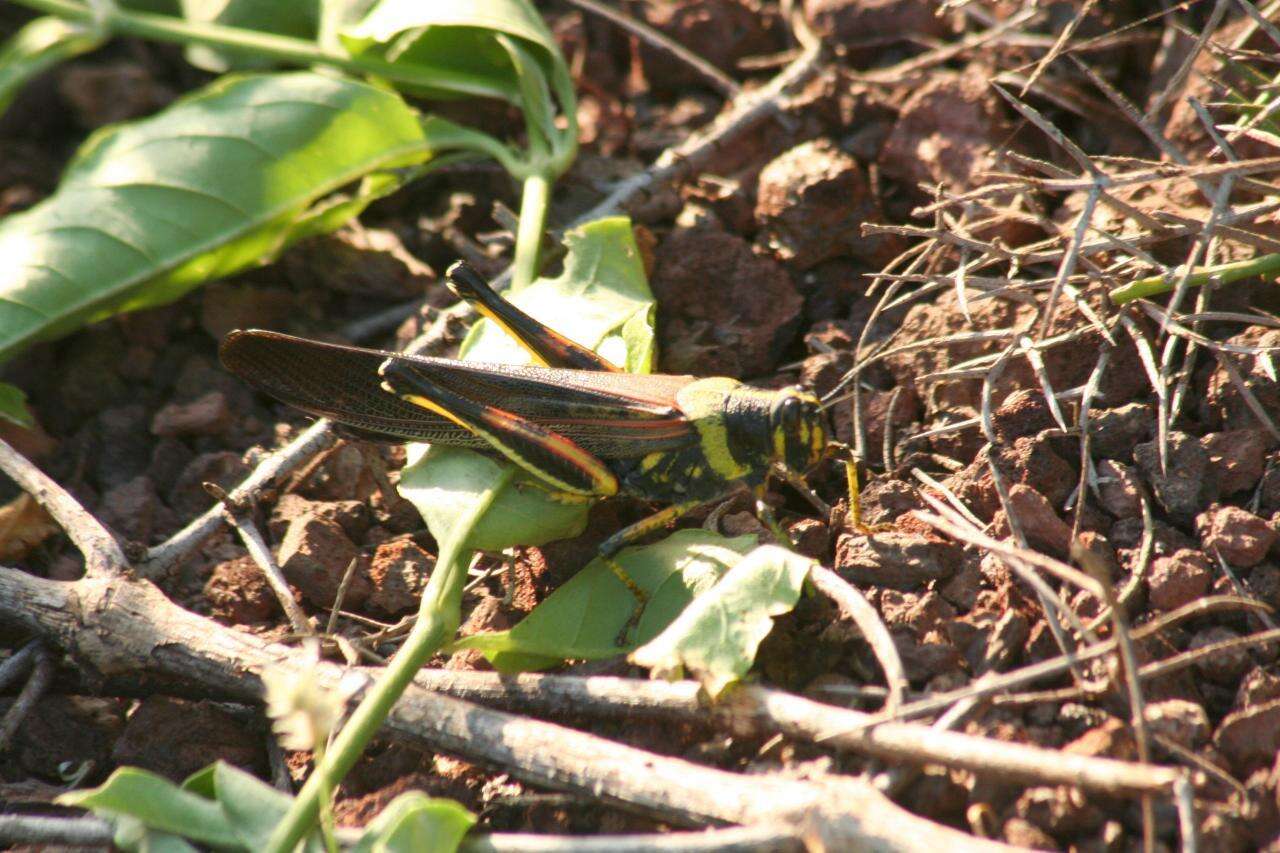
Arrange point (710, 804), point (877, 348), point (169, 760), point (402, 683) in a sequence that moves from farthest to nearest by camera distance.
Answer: point (877, 348) → point (169, 760) → point (402, 683) → point (710, 804)

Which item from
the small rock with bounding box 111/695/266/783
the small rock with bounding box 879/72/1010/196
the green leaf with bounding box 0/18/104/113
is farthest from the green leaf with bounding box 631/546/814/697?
the green leaf with bounding box 0/18/104/113

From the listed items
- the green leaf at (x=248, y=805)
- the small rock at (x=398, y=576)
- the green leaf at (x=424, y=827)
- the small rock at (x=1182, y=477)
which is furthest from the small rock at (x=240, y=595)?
the small rock at (x=1182, y=477)

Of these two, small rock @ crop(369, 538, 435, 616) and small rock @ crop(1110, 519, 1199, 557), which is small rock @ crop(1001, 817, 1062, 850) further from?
small rock @ crop(369, 538, 435, 616)

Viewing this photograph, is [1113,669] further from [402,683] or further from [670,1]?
[670,1]

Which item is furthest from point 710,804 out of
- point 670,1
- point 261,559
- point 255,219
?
point 670,1

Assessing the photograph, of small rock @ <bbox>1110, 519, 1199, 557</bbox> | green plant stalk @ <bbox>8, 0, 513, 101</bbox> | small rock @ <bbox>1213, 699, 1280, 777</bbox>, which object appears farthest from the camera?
green plant stalk @ <bbox>8, 0, 513, 101</bbox>
